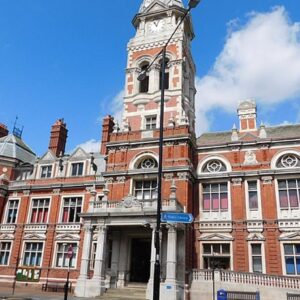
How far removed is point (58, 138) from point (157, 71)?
12929 millimetres

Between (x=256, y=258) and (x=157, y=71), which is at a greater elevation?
(x=157, y=71)

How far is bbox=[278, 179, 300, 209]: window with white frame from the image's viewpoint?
2494cm

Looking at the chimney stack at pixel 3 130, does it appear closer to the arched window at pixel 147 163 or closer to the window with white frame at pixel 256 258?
the arched window at pixel 147 163

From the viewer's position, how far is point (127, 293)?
882 inches

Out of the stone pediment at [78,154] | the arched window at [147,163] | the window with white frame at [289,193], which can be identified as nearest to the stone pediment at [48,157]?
the stone pediment at [78,154]

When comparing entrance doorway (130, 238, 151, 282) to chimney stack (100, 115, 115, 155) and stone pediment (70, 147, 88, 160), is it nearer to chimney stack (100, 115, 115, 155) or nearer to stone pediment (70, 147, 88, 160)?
stone pediment (70, 147, 88, 160)

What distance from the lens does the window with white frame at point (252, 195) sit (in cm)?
2575

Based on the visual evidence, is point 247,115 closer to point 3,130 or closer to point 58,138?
point 58,138

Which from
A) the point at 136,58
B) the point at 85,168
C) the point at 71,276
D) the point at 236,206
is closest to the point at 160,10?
the point at 136,58

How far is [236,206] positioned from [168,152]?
6.56 meters

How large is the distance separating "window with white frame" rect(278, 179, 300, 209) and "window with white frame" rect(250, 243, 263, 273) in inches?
134

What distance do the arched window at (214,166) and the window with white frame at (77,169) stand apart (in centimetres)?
1187

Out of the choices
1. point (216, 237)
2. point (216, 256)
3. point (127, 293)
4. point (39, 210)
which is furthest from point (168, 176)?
point (39, 210)

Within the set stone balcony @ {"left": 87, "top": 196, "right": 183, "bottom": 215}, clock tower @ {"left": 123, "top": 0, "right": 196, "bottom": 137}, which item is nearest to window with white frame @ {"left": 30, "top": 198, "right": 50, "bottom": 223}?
stone balcony @ {"left": 87, "top": 196, "right": 183, "bottom": 215}
